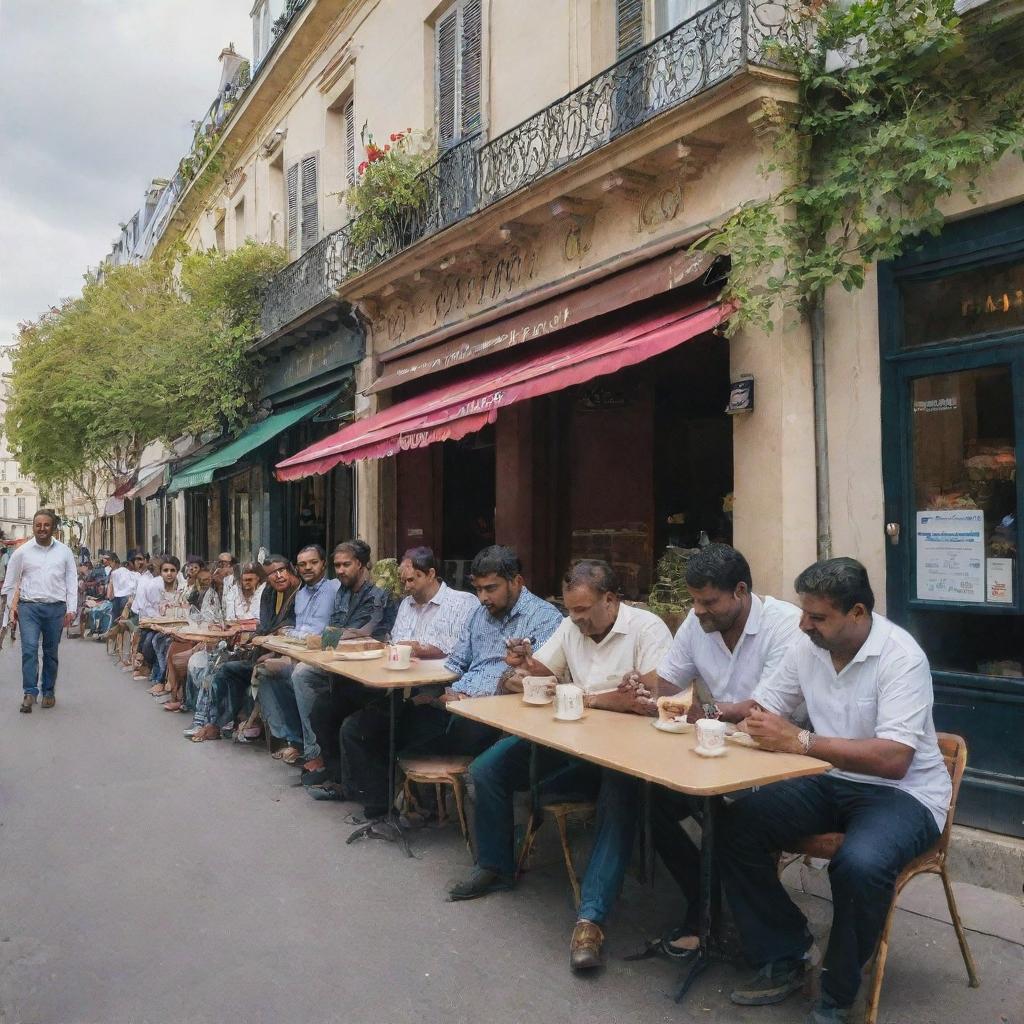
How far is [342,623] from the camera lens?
7.13 metres

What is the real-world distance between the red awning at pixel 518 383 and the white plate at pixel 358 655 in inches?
74.8

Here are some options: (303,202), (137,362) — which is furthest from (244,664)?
(137,362)

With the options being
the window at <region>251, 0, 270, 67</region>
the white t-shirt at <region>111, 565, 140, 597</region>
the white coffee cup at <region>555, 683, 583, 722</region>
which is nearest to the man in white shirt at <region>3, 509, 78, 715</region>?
the white t-shirt at <region>111, 565, 140, 597</region>

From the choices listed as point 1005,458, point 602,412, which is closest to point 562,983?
point 1005,458

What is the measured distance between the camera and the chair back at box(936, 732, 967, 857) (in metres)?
3.27

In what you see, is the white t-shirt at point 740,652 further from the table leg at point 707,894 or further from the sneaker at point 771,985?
the sneaker at point 771,985

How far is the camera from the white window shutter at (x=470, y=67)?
9773mm

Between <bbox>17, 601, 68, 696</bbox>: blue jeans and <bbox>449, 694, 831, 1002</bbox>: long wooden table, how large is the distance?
22.9ft

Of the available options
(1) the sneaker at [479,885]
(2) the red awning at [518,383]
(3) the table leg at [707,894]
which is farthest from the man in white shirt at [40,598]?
(3) the table leg at [707,894]

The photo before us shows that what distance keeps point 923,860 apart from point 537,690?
1.81 metres

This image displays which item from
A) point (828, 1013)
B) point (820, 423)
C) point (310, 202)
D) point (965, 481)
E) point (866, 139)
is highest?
point (310, 202)

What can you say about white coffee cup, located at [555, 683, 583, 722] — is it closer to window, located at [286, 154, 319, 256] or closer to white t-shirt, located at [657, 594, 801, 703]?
white t-shirt, located at [657, 594, 801, 703]

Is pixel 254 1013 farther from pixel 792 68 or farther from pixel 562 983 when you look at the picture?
pixel 792 68

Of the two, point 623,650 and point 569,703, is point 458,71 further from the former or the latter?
point 569,703
